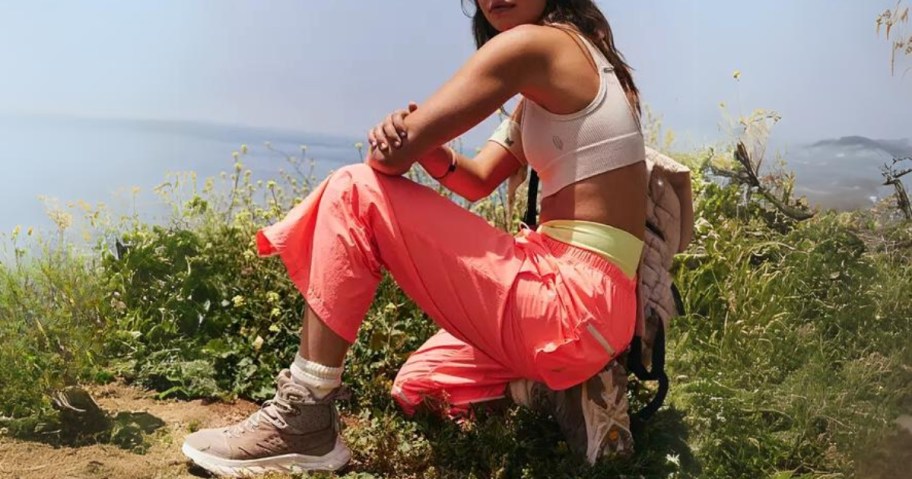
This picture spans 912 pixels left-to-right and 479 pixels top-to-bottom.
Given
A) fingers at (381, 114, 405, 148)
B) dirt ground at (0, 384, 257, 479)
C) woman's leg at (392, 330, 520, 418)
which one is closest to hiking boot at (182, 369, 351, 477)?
dirt ground at (0, 384, 257, 479)

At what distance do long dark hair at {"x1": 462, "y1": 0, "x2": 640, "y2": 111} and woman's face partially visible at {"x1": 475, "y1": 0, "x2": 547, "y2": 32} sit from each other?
0.10 ft

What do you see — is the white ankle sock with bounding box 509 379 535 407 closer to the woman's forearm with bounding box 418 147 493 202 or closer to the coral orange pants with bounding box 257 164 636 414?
the coral orange pants with bounding box 257 164 636 414

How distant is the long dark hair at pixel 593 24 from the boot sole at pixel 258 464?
1480 mm

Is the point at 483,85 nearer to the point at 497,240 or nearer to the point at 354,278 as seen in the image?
the point at 497,240

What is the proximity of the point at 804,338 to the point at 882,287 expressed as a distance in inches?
15.6

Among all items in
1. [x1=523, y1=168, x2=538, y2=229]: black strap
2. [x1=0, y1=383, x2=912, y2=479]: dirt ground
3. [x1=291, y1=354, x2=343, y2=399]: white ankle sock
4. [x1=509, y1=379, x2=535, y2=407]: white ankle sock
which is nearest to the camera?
[x1=0, y1=383, x2=912, y2=479]: dirt ground

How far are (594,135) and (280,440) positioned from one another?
1.31 meters

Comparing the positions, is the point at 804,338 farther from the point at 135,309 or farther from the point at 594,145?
the point at 135,309

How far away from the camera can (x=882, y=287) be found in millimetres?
3014

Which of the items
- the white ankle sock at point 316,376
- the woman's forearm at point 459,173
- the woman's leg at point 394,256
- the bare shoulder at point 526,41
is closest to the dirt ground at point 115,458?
the white ankle sock at point 316,376

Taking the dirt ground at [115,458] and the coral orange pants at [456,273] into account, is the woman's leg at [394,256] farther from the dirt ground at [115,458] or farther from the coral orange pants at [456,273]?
the dirt ground at [115,458]

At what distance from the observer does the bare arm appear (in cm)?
260

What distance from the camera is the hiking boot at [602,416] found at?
9.58 feet

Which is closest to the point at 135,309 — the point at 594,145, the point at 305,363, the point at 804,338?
the point at 305,363
